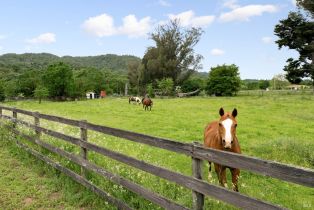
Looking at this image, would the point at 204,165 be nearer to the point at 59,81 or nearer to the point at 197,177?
the point at 197,177

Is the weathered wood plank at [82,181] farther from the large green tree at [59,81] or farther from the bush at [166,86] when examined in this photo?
the large green tree at [59,81]

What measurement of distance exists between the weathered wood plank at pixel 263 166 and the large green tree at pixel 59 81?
72915 mm

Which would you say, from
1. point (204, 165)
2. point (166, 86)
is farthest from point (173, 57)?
point (204, 165)

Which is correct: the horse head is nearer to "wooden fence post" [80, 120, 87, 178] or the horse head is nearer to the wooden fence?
the wooden fence

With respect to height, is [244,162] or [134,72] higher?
[134,72]

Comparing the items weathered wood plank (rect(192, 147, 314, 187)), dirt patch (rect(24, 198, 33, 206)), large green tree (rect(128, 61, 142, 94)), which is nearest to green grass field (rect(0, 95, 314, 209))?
dirt patch (rect(24, 198, 33, 206))

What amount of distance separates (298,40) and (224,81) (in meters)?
18.9

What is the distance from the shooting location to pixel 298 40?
181ft

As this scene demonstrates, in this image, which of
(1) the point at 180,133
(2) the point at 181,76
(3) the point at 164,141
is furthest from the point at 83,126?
(2) the point at 181,76

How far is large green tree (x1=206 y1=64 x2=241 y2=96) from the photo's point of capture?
2766 inches

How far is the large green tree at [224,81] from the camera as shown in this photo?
70.3 metres

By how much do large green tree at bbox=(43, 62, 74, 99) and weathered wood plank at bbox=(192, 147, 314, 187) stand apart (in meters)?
72.9

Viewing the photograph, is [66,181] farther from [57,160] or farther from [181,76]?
[181,76]

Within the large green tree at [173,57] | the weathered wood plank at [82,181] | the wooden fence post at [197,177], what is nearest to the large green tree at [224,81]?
the large green tree at [173,57]
